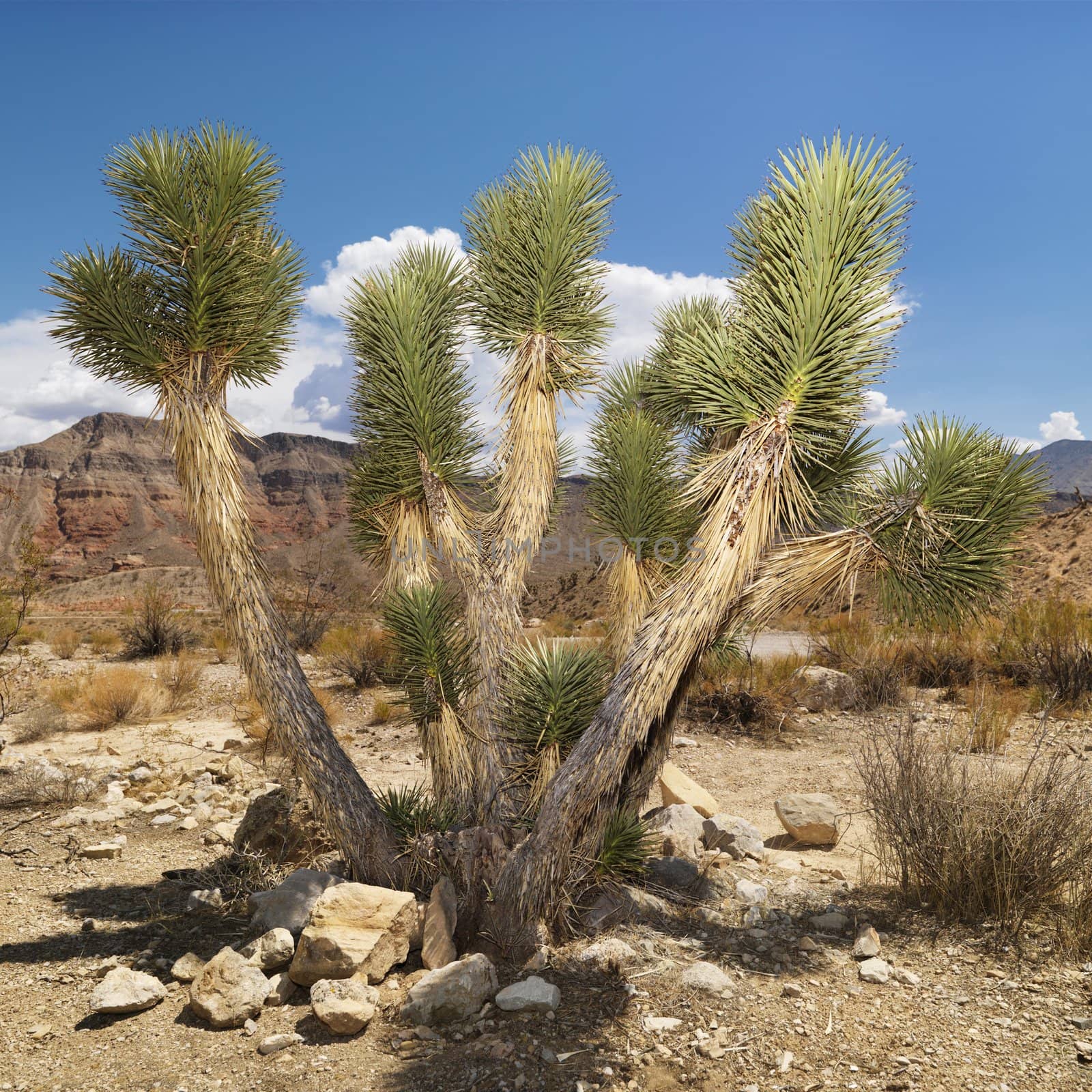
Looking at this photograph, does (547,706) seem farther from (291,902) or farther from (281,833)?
(281,833)

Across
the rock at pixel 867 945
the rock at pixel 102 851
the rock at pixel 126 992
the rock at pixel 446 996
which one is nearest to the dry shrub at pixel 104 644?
the rock at pixel 102 851

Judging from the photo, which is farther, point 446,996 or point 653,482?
point 653,482

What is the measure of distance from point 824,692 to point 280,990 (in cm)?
918

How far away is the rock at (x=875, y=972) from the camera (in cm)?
421

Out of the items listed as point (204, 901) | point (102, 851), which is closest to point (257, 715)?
point (102, 851)

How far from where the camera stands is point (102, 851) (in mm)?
6184

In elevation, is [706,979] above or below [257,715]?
below

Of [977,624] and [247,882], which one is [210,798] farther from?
[977,624]

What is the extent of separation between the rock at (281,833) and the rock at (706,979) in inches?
109

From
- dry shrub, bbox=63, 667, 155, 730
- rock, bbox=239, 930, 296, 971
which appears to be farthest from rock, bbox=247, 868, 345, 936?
dry shrub, bbox=63, 667, 155, 730

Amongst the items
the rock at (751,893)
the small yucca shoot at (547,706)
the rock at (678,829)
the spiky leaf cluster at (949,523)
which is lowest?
the rock at (751,893)

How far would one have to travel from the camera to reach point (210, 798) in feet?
24.4

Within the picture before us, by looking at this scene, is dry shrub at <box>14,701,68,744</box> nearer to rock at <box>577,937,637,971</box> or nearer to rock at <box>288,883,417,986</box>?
rock at <box>288,883,417,986</box>

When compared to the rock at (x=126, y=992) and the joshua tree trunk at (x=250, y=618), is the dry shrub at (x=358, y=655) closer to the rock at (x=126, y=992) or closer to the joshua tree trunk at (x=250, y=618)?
the joshua tree trunk at (x=250, y=618)
